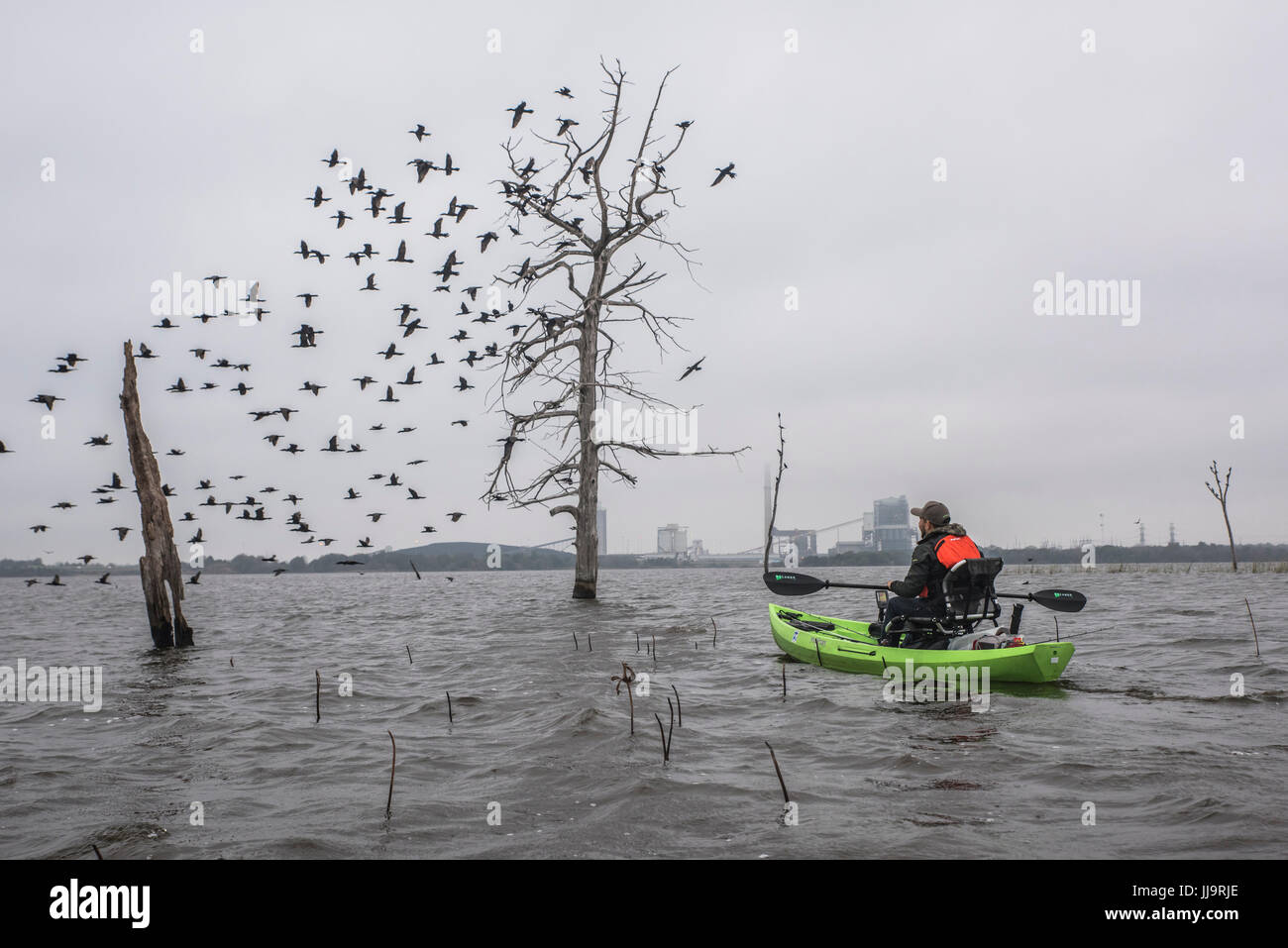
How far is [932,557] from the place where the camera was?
34.0ft

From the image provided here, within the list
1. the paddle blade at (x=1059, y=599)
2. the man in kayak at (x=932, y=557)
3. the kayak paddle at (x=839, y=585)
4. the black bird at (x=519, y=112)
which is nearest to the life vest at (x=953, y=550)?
the man in kayak at (x=932, y=557)

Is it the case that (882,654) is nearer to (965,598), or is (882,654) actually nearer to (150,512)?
(965,598)

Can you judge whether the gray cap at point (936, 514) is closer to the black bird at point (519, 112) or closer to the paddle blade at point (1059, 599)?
the paddle blade at point (1059, 599)

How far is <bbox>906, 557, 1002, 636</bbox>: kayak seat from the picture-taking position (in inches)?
397

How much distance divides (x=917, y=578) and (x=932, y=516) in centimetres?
77

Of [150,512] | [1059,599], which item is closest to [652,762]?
[1059,599]

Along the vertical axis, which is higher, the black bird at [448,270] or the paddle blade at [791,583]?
the black bird at [448,270]

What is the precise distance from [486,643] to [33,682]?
725 centimetres

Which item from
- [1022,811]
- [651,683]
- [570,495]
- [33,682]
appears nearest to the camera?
[1022,811]

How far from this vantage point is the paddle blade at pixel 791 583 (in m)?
13.2

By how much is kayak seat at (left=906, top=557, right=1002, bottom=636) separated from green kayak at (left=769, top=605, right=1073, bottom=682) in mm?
347

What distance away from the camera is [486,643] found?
16.9m
